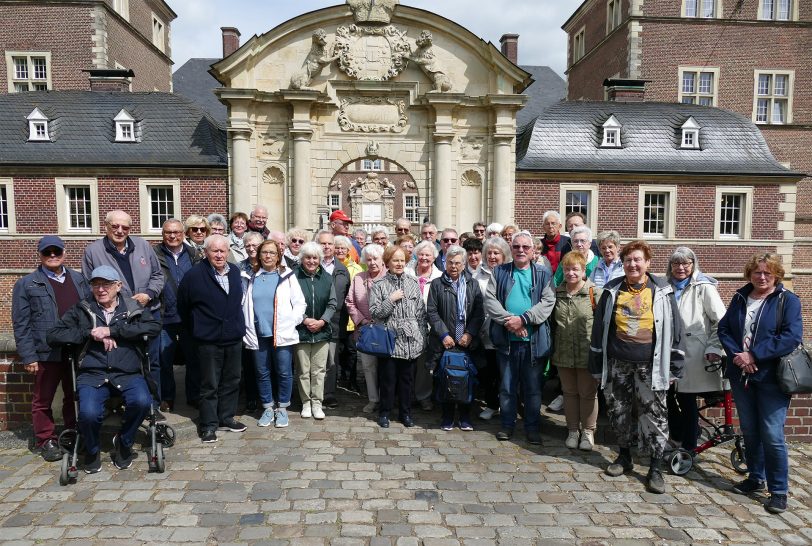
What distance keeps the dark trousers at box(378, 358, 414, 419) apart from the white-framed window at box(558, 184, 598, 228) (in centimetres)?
1318

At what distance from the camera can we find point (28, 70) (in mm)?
24000

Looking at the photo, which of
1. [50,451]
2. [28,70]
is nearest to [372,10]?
[50,451]

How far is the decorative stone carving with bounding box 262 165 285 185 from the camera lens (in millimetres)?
17234

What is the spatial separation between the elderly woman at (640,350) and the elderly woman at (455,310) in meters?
1.36

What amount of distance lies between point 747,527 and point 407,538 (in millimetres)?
2485

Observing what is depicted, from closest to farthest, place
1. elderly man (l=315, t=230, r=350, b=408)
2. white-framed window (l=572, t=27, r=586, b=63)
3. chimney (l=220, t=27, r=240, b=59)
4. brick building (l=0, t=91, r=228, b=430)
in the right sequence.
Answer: elderly man (l=315, t=230, r=350, b=408), brick building (l=0, t=91, r=228, b=430), chimney (l=220, t=27, r=240, b=59), white-framed window (l=572, t=27, r=586, b=63)

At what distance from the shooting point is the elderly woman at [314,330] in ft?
20.0

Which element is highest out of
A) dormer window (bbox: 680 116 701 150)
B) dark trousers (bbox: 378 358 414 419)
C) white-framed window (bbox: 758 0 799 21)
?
white-framed window (bbox: 758 0 799 21)

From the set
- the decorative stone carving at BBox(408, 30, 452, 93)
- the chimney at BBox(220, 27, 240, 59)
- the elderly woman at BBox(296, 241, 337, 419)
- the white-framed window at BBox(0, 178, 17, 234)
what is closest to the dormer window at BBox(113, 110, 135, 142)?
the white-framed window at BBox(0, 178, 17, 234)

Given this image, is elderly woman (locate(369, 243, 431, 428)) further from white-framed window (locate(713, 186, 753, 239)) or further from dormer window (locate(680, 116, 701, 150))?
dormer window (locate(680, 116, 701, 150))

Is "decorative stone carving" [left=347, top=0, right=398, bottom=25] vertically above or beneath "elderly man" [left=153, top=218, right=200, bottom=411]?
above

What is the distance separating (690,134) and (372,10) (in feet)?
36.8

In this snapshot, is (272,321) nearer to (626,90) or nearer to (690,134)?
(690,134)

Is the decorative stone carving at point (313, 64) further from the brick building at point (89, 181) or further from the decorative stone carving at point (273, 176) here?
the brick building at point (89, 181)
